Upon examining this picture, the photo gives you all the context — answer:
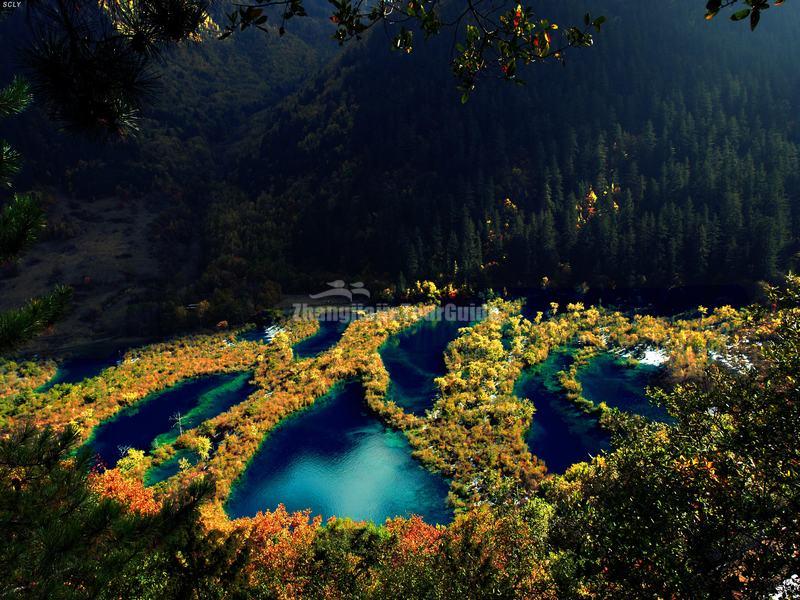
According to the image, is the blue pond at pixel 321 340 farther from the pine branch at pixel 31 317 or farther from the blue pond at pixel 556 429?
the pine branch at pixel 31 317

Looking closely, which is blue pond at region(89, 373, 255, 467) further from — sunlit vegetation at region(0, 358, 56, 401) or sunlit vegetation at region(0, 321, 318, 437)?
sunlit vegetation at region(0, 358, 56, 401)

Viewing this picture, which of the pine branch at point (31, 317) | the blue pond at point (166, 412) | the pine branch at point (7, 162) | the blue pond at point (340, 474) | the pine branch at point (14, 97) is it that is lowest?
the blue pond at point (340, 474)

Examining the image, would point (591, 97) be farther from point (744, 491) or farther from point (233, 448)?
point (744, 491)

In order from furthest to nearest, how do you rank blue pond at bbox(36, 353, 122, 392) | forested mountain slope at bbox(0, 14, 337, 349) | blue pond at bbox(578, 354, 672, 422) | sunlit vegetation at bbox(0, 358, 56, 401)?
forested mountain slope at bbox(0, 14, 337, 349), blue pond at bbox(36, 353, 122, 392), sunlit vegetation at bbox(0, 358, 56, 401), blue pond at bbox(578, 354, 672, 422)

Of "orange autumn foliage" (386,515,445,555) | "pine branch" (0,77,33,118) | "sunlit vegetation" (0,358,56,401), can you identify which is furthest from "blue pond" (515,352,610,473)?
"sunlit vegetation" (0,358,56,401)

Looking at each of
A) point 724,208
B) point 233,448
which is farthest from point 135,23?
point 724,208

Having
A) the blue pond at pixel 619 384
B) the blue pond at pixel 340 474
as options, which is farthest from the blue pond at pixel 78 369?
the blue pond at pixel 619 384
